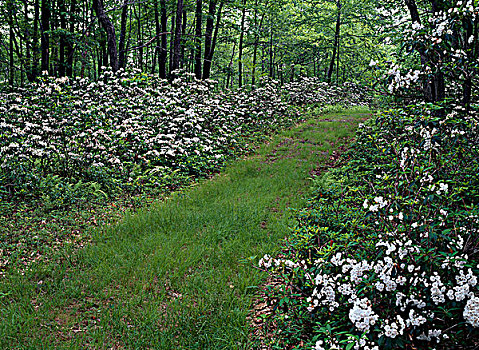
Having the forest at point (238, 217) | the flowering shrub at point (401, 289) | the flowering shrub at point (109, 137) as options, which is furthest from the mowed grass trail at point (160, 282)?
the flowering shrub at point (109, 137)

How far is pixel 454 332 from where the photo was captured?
2.35 meters

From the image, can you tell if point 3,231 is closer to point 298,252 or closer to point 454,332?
point 298,252

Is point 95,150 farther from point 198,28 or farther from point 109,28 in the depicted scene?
point 198,28

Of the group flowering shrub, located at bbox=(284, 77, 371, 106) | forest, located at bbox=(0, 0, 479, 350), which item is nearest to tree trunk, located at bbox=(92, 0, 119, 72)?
forest, located at bbox=(0, 0, 479, 350)

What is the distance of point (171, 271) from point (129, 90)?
684 centimetres

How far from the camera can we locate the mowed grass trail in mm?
3053

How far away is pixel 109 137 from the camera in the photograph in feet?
24.9

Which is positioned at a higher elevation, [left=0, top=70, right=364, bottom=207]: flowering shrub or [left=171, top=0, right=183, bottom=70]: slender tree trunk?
[left=171, top=0, right=183, bottom=70]: slender tree trunk

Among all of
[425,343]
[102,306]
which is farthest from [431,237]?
[102,306]

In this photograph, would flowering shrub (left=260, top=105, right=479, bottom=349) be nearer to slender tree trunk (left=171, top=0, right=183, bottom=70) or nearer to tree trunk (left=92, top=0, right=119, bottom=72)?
slender tree trunk (left=171, top=0, right=183, bottom=70)

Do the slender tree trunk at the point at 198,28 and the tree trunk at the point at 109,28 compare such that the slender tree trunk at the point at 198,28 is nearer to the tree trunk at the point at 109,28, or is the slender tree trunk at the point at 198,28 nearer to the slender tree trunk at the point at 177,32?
the slender tree trunk at the point at 177,32

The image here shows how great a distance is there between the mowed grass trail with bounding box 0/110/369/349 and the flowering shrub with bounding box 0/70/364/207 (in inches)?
63.5

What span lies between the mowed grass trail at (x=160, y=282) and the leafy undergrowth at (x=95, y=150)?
0.67 meters

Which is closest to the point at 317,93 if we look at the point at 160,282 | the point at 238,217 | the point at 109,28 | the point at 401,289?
the point at 109,28
